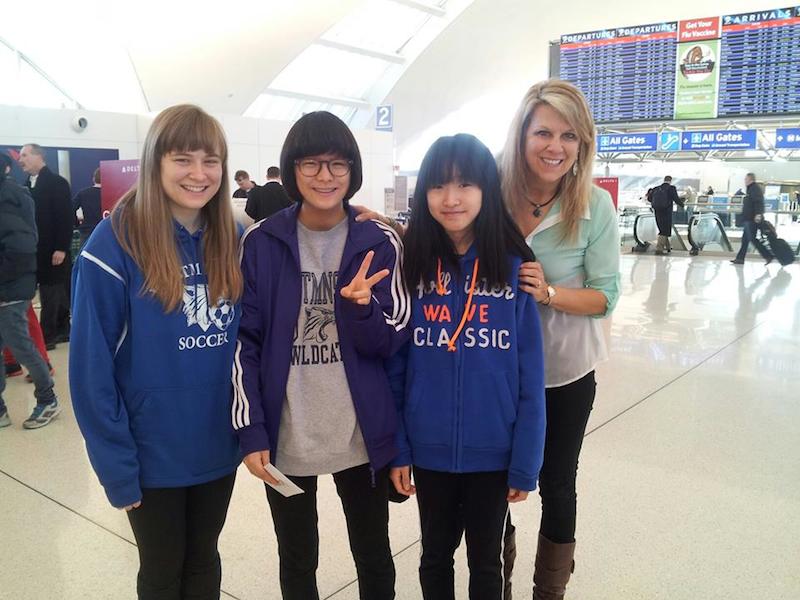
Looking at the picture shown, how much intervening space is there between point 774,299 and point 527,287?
795 centimetres

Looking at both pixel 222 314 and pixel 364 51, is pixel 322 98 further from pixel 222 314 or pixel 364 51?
pixel 222 314

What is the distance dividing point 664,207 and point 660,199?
237mm

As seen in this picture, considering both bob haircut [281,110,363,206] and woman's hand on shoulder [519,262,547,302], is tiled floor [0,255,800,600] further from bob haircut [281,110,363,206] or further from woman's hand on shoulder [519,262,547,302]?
bob haircut [281,110,363,206]

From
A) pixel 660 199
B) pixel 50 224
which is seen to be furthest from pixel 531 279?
pixel 660 199

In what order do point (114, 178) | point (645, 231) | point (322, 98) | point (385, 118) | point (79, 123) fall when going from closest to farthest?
point (114, 178)
point (79, 123)
point (645, 231)
point (385, 118)
point (322, 98)

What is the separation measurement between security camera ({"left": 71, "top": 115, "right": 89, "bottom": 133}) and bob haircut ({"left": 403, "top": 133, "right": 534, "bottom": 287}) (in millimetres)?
9581

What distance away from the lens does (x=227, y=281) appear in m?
1.58

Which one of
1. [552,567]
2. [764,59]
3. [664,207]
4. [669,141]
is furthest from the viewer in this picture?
[664,207]

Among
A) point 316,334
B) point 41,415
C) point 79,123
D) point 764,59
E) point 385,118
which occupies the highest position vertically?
point 385,118

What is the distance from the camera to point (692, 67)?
30.7ft

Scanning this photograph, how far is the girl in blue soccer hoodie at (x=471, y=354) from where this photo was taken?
158 cm

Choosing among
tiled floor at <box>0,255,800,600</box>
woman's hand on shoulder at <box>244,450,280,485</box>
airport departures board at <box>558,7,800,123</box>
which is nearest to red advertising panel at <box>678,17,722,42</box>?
airport departures board at <box>558,7,800,123</box>

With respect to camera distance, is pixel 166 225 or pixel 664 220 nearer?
pixel 166 225

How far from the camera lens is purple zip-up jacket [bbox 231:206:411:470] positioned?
1.52m
